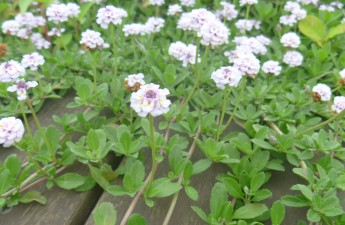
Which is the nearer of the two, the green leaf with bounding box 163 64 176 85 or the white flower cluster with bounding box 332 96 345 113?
the white flower cluster with bounding box 332 96 345 113

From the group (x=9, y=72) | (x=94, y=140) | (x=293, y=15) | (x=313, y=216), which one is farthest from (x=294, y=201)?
(x=293, y=15)

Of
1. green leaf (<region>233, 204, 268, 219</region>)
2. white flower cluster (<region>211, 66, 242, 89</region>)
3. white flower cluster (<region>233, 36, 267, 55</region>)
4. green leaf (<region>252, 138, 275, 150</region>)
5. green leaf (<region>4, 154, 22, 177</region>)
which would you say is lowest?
green leaf (<region>4, 154, 22, 177</region>)

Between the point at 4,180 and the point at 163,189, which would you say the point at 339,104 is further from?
the point at 4,180

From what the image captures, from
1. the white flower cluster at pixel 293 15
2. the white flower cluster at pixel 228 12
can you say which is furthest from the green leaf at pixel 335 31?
the white flower cluster at pixel 228 12

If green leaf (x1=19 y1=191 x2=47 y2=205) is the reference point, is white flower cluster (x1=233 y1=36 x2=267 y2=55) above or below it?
above

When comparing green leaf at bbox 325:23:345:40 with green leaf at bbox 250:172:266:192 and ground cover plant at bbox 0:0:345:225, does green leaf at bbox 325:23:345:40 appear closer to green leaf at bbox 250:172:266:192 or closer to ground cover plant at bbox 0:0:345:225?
ground cover plant at bbox 0:0:345:225

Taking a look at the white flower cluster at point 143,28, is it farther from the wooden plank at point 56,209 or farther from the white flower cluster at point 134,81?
the wooden plank at point 56,209

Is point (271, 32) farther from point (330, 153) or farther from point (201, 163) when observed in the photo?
point (201, 163)

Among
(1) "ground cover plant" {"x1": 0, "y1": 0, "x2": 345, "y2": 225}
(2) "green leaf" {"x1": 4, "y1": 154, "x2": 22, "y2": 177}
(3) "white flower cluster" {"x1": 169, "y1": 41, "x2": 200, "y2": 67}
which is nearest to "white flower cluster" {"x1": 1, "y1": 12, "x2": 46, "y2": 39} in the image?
(1) "ground cover plant" {"x1": 0, "y1": 0, "x2": 345, "y2": 225}
